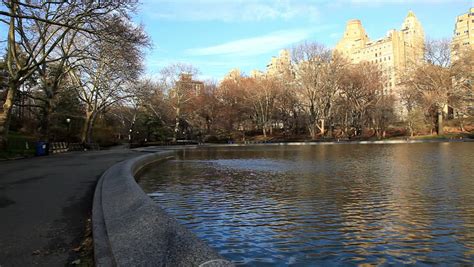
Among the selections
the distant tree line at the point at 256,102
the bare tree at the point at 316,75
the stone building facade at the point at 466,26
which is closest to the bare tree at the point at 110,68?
the distant tree line at the point at 256,102

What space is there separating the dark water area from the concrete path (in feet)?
6.42

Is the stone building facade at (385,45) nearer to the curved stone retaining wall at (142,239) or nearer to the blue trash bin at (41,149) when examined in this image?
the blue trash bin at (41,149)

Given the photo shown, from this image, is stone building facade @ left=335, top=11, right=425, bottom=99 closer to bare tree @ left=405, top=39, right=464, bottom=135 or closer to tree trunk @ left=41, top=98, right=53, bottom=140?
bare tree @ left=405, top=39, right=464, bottom=135

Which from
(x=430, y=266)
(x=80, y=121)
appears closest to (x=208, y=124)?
(x=80, y=121)

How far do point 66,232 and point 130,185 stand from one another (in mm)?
3026

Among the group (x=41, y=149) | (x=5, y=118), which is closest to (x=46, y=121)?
(x=41, y=149)

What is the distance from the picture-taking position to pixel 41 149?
27094mm

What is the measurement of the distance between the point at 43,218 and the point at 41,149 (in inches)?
879

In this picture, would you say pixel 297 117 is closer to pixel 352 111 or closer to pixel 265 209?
pixel 352 111

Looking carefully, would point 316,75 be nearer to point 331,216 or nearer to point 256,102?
point 256,102

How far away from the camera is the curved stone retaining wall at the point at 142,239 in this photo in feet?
13.1

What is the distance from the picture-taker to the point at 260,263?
507cm

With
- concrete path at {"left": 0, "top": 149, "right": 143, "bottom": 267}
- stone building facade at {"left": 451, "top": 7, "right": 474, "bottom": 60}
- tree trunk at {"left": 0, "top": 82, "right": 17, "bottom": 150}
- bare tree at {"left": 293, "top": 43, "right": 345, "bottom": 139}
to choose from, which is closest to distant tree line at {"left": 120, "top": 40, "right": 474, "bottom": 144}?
bare tree at {"left": 293, "top": 43, "right": 345, "bottom": 139}

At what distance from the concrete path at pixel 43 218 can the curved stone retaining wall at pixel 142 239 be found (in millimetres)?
426
